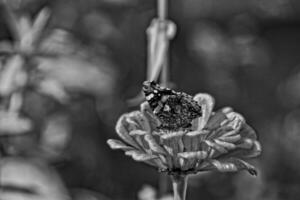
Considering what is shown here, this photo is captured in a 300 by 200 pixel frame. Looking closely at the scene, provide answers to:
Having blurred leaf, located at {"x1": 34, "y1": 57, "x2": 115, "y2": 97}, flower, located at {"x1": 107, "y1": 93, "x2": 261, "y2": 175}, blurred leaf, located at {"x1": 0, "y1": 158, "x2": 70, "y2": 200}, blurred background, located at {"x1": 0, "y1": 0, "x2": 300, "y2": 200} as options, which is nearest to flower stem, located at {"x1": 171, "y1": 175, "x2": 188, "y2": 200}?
flower, located at {"x1": 107, "y1": 93, "x2": 261, "y2": 175}

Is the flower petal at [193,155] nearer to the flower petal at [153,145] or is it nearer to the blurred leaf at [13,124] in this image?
the flower petal at [153,145]

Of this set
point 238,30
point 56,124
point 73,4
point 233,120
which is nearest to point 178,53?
point 238,30

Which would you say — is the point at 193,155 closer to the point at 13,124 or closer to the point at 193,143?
the point at 193,143

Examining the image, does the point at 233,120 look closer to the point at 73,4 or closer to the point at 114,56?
the point at 114,56

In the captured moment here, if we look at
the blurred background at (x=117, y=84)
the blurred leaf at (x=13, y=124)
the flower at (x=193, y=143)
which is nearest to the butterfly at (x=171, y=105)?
the flower at (x=193, y=143)

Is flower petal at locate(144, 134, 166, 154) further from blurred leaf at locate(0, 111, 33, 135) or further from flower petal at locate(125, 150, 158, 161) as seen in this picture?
blurred leaf at locate(0, 111, 33, 135)

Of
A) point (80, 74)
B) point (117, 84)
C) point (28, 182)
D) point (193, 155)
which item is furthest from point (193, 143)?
point (117, 84)
